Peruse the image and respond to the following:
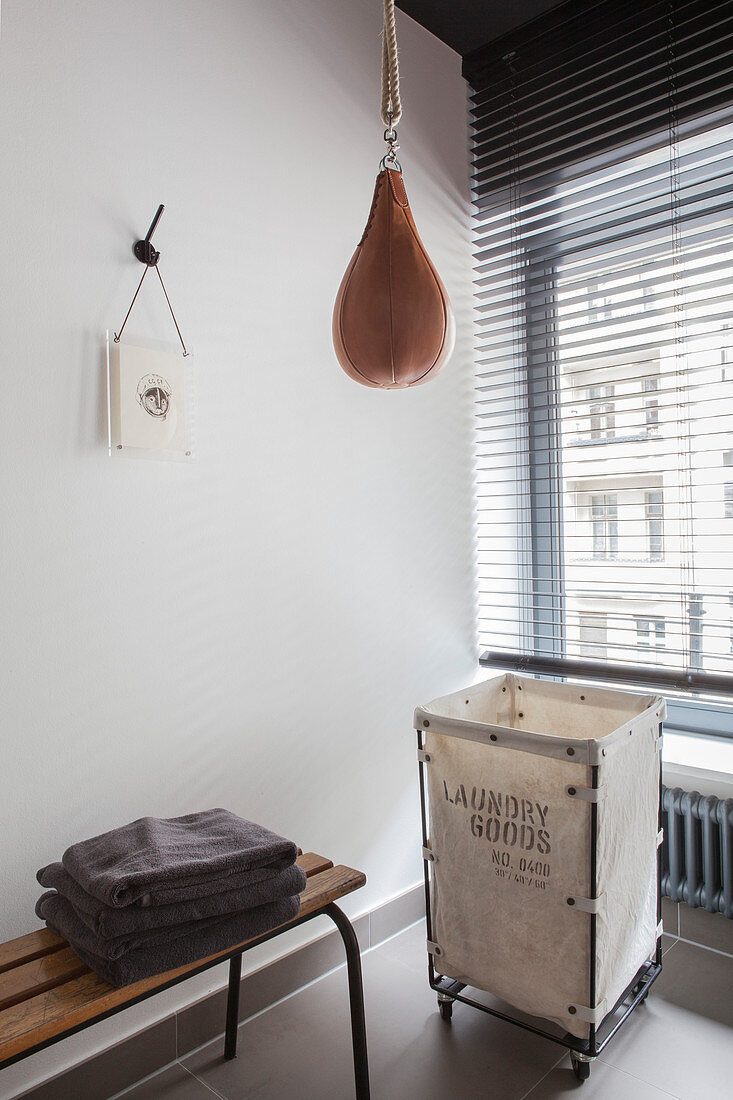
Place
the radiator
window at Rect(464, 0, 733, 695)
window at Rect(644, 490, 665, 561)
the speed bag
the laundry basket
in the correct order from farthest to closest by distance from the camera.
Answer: window at Rect(644, 490, 665, 561), window at Rect(464, 0, 733, 695), the radiator, the laundry basket, the speed bag

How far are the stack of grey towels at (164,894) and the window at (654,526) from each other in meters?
1.29

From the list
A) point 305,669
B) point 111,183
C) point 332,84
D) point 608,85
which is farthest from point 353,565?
point 608,85

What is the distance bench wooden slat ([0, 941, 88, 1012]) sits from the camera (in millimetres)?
966

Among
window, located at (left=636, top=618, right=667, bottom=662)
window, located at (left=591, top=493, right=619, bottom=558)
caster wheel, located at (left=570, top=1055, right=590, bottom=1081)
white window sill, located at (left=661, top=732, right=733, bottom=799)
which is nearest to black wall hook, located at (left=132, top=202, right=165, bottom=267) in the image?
window, located at (left=591, top=493, right=619, bottom=558)

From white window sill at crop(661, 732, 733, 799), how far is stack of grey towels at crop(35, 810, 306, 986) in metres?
1.09

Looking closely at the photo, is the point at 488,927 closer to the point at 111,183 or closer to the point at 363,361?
the point at 363,361

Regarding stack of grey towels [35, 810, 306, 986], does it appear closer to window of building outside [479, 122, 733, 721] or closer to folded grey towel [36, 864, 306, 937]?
folded grey towel [36, 864, 306, 937]

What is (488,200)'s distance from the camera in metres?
2.21

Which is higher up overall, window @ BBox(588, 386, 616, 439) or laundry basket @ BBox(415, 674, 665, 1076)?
window @ BBox(588, 386, 616, 439)

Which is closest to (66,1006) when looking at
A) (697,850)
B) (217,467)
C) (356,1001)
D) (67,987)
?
(67,987)

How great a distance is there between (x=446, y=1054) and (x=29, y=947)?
86cm

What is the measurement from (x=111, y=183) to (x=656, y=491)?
149cm

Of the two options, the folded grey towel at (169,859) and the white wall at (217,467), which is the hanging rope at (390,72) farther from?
the folded grey towel at (169,859)

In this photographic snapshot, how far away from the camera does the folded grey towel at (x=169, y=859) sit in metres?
1.00
